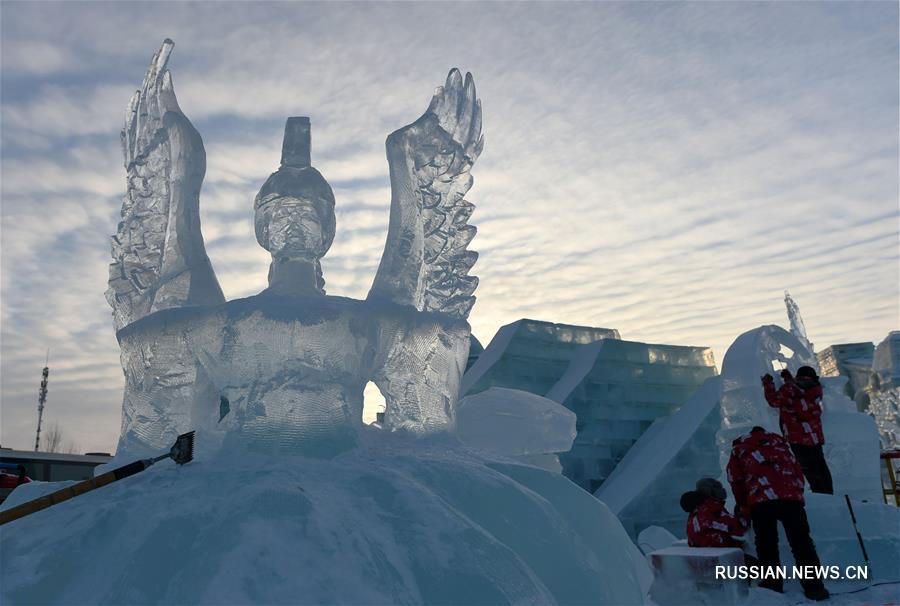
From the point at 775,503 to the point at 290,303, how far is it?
3554 millimetres

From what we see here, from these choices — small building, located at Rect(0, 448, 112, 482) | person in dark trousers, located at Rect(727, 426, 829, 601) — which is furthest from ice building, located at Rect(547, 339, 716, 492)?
small building, located at Rect(0, 448, 112, 482)

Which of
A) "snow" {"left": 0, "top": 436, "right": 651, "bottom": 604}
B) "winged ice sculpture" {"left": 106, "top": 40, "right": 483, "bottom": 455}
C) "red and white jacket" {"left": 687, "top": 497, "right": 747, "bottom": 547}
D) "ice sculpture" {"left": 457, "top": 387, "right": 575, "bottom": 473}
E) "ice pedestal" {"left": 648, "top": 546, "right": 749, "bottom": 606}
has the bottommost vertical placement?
"ice pedestal" {"left": 648, "top": 546, "right": 749, "bottom": 606}

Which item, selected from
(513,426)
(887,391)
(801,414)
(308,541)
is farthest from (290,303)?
(887,391)

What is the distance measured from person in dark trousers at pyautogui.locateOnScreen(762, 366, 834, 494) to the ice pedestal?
1.64 m

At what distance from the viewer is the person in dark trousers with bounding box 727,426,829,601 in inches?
190

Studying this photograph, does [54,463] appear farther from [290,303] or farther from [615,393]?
[290,303]

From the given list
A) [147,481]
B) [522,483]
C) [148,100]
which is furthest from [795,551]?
[148,100]

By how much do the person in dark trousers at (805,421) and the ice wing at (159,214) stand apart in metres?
4.70

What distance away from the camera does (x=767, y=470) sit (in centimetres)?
489

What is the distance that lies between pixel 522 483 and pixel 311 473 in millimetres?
1324

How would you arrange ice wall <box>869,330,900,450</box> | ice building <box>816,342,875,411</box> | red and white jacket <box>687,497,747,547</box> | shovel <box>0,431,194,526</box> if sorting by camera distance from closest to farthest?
shovel <box>0,431,194,526</box> → red and white jacket <box>687,497,747,547</box> → ice wall <box>869,330,900,450</box> → ice building <box>816,342,875,411</box>

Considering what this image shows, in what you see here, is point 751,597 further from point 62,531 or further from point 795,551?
point 62,531

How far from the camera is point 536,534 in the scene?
3326 mm

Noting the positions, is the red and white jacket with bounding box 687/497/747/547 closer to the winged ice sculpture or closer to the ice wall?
the winged ice sculpture
